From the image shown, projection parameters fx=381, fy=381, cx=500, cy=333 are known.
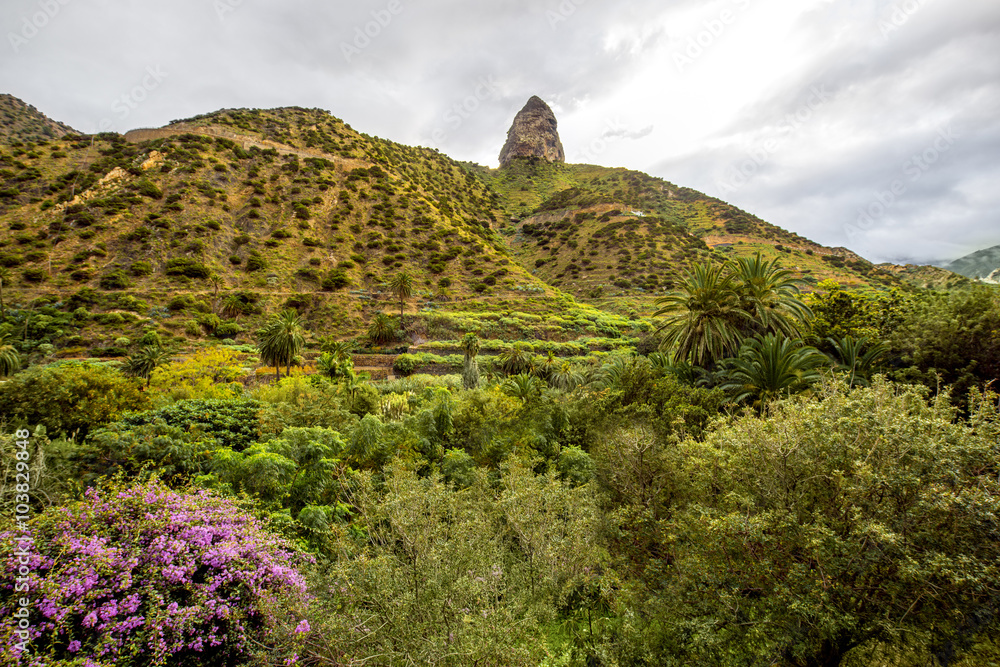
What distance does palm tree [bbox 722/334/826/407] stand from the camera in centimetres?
1151

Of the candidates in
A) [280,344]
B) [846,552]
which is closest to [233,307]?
[280,344]

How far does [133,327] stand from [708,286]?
134 feet

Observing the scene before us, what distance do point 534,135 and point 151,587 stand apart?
470ft

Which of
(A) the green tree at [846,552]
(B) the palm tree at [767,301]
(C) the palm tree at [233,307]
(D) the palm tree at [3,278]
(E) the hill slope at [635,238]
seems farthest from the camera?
(E) the hill slope at [635,238]

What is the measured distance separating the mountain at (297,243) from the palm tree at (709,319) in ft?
25.9

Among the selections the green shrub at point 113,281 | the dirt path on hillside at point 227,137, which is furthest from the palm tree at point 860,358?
the dirt path on hillside at point 227,137

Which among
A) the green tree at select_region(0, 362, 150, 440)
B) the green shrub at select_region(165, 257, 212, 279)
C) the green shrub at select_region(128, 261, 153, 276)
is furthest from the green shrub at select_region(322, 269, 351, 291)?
the green tree at select_region(0, 362, 150, 440)

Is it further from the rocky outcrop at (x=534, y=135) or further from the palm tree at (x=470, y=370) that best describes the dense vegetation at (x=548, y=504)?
the rocky outcrop at (x=534, y=135)

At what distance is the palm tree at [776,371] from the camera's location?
37.8 feet

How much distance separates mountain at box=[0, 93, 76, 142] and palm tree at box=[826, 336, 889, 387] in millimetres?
99476

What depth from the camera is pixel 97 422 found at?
8.71 m

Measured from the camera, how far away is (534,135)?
128 m

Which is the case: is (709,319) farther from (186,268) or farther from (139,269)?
(139,269)

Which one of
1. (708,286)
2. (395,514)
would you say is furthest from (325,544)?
(708,286)
